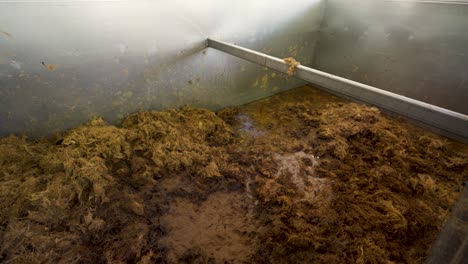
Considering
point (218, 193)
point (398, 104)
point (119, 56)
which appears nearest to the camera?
point (398, 104)

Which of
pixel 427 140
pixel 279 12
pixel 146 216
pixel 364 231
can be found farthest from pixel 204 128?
pixel 427 140

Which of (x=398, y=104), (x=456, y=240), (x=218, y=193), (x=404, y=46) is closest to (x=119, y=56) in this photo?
(x=218, y=193)

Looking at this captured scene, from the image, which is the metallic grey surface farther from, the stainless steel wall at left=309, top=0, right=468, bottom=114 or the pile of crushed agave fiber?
the stainless steel wall at left=309, top=0, right=468, bottom=114

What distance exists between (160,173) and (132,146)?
12.6 inches

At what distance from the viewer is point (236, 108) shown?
9.21 ft

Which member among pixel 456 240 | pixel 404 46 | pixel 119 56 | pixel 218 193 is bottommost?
pixel 218 193

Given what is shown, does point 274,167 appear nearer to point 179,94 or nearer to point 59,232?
point 179,94

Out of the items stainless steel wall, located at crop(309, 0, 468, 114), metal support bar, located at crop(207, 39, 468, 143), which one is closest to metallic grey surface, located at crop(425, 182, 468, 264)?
metal support bar, located at crop(207, 39, 468, 143)

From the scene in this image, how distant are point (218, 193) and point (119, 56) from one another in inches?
51.9

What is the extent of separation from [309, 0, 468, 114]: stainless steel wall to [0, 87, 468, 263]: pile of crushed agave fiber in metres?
0.64

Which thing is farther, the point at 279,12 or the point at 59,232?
the point at 279,12

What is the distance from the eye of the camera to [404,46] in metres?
2.66

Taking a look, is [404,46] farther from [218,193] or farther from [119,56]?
[119,56]

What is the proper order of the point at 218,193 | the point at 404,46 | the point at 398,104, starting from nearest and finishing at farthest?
1. the point at 398,104
2. the point at 218,193
3. the point at 404,46
